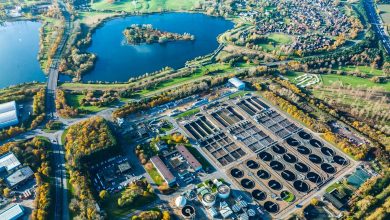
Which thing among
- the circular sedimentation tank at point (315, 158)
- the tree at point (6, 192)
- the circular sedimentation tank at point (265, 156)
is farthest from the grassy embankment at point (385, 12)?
the tree at point (6, 192)

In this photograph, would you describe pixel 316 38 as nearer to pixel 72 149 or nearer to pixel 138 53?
pixel 138 53

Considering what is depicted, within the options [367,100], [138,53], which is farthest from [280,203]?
[138,53]

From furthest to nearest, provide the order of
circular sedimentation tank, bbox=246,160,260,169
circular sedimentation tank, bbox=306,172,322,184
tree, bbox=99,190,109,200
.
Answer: circular sedimentation tank, bbox=246,160,260,169
circular sedimentation tank, bbox=306,172,322,184
tree, bbox=99,190,109,200

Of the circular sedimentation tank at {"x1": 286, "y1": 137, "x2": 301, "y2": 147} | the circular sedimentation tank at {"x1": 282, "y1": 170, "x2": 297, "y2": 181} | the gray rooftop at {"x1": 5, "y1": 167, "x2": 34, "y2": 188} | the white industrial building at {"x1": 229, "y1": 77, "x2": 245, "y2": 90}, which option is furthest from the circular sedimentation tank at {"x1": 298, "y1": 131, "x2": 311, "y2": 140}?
the gray rooftop at {"x1": 5, "y1": 167, "x2": 34, "y2": 188}

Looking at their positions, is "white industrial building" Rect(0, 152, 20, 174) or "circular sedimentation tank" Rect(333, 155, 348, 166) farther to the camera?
"circular sedimentation tank" Rect(333, 155, 348, 166)

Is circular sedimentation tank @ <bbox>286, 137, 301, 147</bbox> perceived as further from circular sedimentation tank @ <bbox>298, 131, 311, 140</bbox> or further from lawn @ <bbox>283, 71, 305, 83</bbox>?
lawn @ <bbox>283, 71, 305, 83</bbox>

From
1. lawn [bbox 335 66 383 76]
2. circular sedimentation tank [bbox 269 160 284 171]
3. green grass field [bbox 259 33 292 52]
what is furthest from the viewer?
green grass field [bbox 259 33 292 52]

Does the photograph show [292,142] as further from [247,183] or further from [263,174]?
[247,183]
